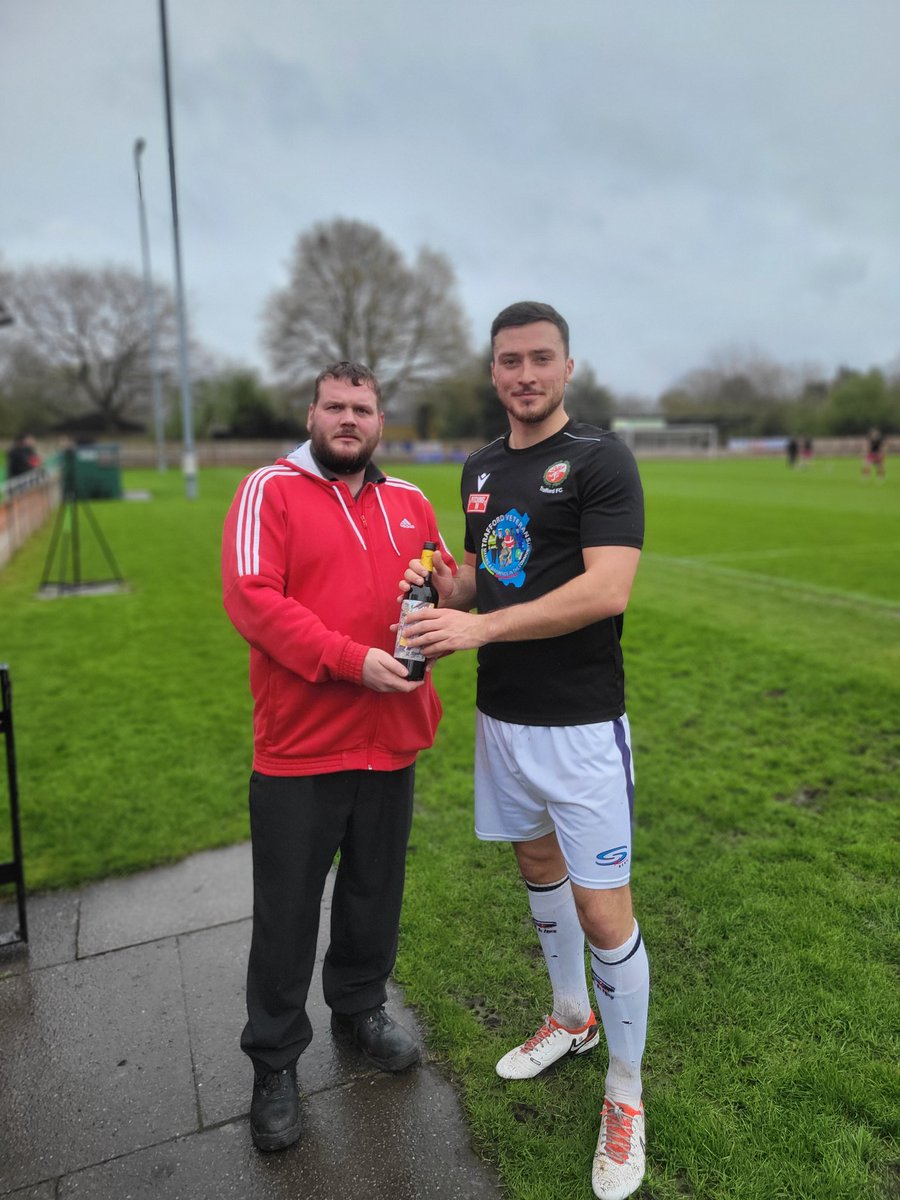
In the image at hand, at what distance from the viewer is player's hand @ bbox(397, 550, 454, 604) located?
7.43ft

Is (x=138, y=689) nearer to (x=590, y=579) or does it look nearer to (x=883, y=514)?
(x=590, y=579)

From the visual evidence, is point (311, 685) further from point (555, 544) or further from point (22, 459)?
point (22, 459)

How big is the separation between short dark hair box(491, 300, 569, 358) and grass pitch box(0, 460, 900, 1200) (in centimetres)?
220

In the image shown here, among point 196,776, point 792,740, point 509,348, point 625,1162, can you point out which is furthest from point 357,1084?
point 792,740

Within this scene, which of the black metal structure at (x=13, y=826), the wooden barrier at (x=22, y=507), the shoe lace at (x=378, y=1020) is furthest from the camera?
the wooden barrier at (x=22, y=507)

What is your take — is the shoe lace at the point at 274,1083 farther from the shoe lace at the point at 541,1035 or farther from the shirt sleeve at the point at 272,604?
the shirt sleeve at the point at 272,604

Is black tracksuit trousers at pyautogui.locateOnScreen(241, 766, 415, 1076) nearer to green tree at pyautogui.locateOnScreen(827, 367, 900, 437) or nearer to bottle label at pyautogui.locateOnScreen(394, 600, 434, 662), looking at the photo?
bottle label at pyautogui.locateOnScreen(394, 600, 434, 662)

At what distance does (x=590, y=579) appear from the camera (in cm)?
206

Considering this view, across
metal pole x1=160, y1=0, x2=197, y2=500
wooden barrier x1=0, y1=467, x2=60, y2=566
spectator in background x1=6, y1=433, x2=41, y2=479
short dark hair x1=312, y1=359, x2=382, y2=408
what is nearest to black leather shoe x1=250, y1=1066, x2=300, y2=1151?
short dark hair x1=312, y1=359, x2=382, y2=408

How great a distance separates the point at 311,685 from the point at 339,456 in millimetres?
671

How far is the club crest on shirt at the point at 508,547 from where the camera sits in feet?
7.43

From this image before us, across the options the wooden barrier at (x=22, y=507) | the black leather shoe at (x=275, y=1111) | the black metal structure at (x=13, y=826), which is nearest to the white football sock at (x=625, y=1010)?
the black leather shoe at (x=275, y=1111)

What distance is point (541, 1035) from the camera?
8.37ft

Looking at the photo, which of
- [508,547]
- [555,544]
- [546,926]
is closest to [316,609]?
[508,547]
